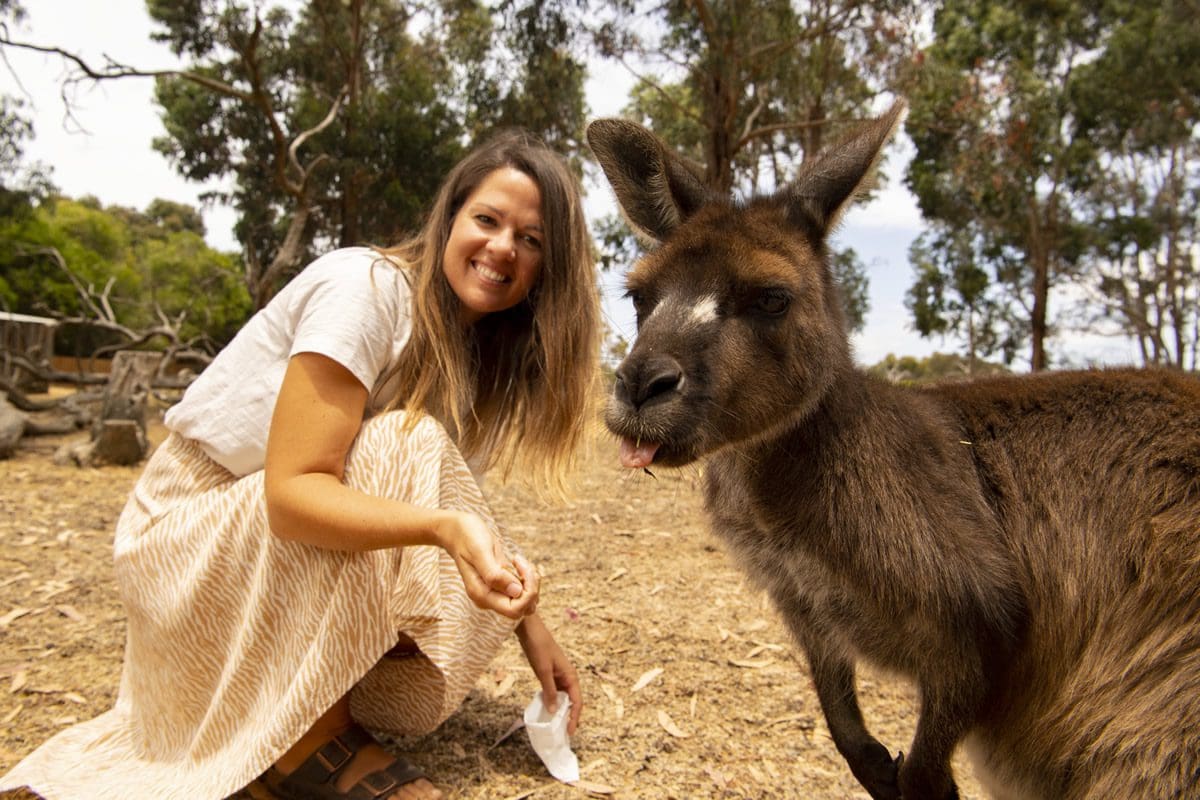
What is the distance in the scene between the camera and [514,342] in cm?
273

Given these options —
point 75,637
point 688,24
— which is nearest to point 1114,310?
point 688,24

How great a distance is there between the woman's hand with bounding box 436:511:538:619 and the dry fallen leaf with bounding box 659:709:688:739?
1.15 meters

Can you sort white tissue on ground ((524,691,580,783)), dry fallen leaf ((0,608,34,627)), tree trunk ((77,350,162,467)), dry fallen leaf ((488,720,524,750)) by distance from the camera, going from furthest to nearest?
tree trunk ((77,350,162,467)), dry fallen leaf ((0,608,34,627)), dry fallen leaf ((488,720,524,750)), white tissue on ground ((524,691,580,783))

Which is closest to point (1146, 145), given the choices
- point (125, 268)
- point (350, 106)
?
point (350, 106)

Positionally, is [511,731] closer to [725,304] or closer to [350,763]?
[350,763]

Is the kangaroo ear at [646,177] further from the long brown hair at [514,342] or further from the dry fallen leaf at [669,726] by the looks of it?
the dry fallen leaf at [669,726]

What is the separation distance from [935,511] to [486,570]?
1003 mm

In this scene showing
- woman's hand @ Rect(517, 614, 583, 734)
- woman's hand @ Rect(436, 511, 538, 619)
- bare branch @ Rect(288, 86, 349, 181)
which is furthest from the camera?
bare branch @ Rect(288, 86, 349, 181)

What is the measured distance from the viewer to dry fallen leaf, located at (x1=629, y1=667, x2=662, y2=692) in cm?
294

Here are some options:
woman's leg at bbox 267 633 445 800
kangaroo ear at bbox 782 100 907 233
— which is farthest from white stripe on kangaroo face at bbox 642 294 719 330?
woman's leg at bbox 267 633 445 800

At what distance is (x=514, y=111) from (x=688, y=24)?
3.83m

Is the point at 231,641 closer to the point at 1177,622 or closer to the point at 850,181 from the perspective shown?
the point at 850,181

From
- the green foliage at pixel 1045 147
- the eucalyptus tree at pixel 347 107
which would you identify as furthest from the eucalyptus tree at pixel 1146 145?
the eucalyptus tree at pixel 347 107

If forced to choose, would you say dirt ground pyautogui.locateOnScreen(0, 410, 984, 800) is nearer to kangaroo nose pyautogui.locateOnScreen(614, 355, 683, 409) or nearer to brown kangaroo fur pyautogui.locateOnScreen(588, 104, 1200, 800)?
brown kangaroo fur pyautogui.locateOnScreen(588, 104, 1200, 800)
